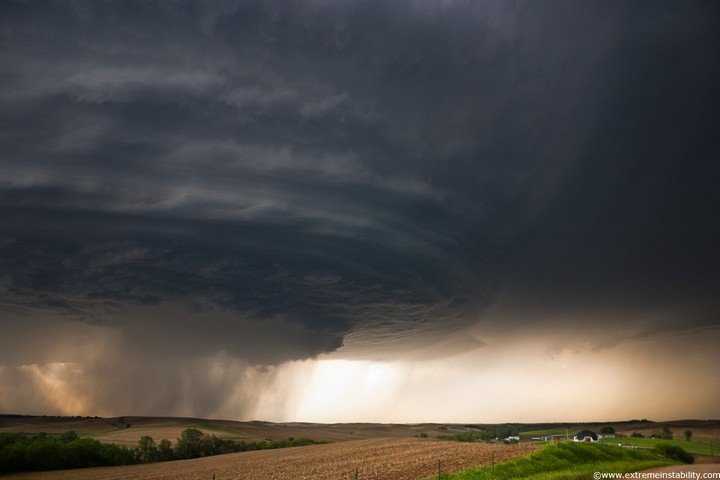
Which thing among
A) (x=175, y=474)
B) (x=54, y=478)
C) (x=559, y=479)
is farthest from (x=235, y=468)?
(x=559, y=479)

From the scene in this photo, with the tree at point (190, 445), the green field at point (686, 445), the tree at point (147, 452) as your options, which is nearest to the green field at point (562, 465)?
the green field at point (686, 445)

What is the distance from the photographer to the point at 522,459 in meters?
51.2

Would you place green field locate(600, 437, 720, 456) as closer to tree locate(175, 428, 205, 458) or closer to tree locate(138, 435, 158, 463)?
tree locate(175, 428, 205, 458)

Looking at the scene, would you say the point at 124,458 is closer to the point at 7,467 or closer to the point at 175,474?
the point at 7,467

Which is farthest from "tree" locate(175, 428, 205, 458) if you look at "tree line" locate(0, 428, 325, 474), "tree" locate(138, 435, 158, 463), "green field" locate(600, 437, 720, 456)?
"green field" locate(600, 437, 720, 456)

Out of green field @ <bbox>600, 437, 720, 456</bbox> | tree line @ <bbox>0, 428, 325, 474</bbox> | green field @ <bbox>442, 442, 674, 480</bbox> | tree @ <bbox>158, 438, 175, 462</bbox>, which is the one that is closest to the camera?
green field @ <bbox>442, 442, 674, 480</bbox>

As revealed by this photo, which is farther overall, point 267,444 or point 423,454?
point 267,444

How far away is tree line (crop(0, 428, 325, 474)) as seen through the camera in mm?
92312

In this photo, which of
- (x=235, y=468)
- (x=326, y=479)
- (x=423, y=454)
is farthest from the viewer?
(x=235, y=468)

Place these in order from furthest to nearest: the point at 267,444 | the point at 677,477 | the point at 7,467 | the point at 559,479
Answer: the point at 267,444 → the point at 7,467 → the point at 677,477 → the point at 559,479

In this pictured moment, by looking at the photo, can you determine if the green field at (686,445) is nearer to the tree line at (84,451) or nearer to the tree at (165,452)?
the tree line at (84,451)

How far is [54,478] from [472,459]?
6713 cm

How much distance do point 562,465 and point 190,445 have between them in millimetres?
109137

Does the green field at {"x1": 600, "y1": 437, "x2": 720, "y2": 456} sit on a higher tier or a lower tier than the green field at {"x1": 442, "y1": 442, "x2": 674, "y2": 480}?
lower
